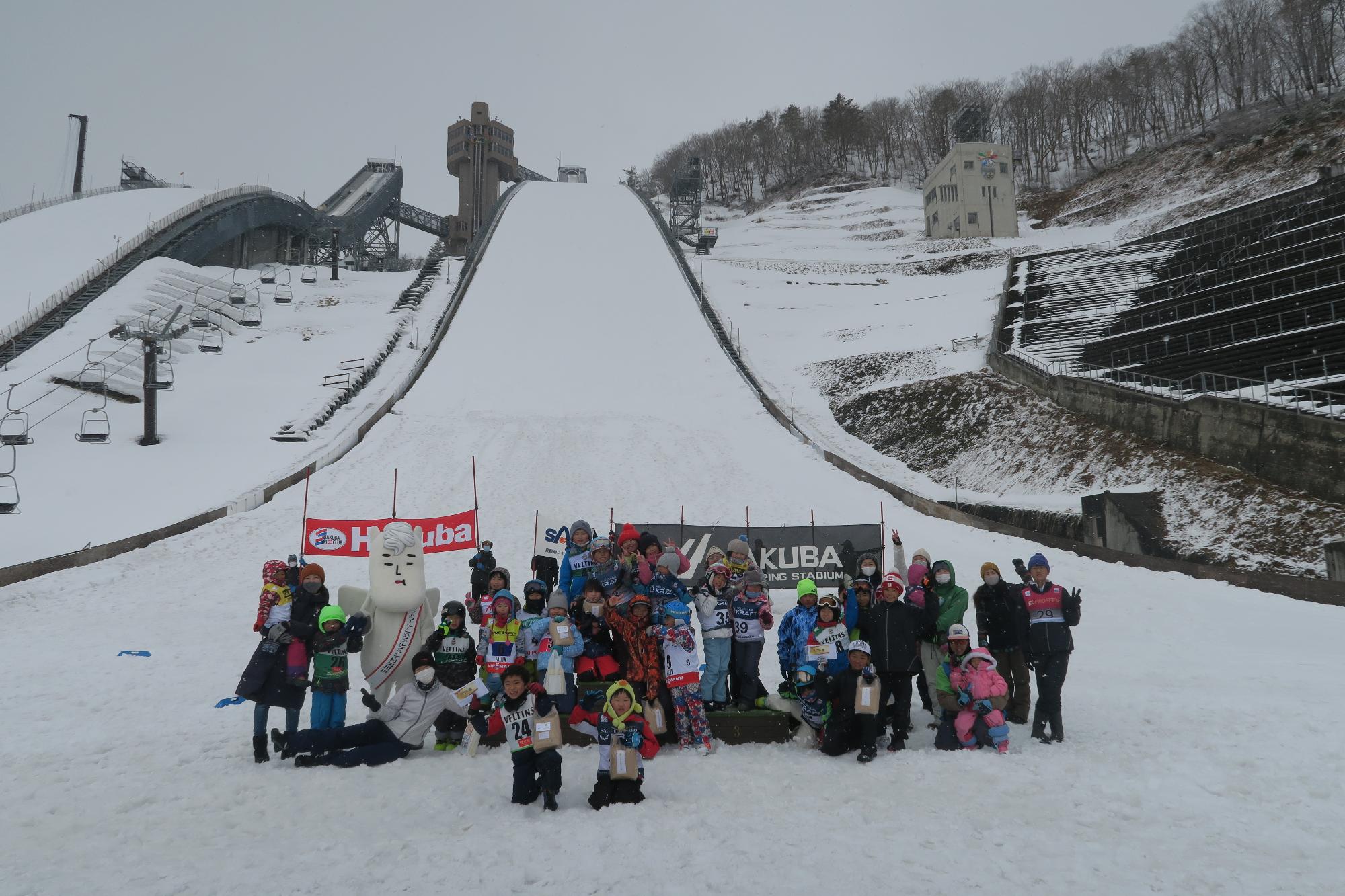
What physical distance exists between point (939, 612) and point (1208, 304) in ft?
58.0

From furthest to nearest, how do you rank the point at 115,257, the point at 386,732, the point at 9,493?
1. the point at 115,257
2. the point at 9,493
3. the point at 386,732

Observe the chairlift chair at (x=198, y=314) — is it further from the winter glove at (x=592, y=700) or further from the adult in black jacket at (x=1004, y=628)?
the adult in black jacket at (x=1004, y=628)

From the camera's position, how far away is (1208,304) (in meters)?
19.2

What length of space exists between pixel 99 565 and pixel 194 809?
27.3 feet

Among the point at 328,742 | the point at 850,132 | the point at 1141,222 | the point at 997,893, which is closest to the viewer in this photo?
the point at 997,893

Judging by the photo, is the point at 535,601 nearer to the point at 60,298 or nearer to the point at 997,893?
the point at 997,893

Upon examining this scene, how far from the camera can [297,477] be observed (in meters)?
14.8

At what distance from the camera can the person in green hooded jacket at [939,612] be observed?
19.4ft

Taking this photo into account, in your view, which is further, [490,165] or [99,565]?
[490,165]

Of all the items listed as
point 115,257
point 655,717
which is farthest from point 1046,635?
point 115,257

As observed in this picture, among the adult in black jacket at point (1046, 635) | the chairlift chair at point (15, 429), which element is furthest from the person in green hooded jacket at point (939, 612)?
the chairlift chair at point (15, 429)

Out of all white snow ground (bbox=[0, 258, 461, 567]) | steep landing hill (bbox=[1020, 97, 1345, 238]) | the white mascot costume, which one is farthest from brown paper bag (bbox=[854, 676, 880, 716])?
steep landing hill (bbox=[1020, 97, 1345, 238])

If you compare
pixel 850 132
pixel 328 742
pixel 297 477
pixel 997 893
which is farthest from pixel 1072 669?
pixel 850 132

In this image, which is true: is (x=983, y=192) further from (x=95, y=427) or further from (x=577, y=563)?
(x=577, y=563)
